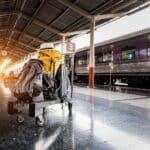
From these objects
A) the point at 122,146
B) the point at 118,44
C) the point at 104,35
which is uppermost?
the point at 104,35

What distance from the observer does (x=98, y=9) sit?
1625cm

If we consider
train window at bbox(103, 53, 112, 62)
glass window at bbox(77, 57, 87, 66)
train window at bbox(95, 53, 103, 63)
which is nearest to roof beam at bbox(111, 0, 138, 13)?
train window at bbox(103, 53, 112, 62)

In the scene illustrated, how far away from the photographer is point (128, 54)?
635 inches

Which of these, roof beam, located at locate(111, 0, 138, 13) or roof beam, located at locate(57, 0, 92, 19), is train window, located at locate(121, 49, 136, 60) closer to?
roof beam, located at locate(111, 0, 138, 13)

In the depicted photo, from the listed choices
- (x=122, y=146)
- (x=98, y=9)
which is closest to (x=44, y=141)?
(x=122, y=146)

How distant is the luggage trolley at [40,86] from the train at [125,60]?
8.23 m

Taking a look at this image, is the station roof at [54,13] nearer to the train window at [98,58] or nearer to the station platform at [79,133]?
the train window at [98,58]

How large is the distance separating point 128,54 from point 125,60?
0.43m

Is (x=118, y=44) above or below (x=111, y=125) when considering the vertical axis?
above

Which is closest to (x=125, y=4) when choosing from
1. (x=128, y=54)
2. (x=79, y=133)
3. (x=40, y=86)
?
(x=128, y=54)

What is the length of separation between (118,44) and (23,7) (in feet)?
27.0

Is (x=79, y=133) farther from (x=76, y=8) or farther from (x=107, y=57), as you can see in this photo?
(x=107, y=57)

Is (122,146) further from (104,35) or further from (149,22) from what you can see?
(104,35)

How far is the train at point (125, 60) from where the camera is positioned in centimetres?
1445
